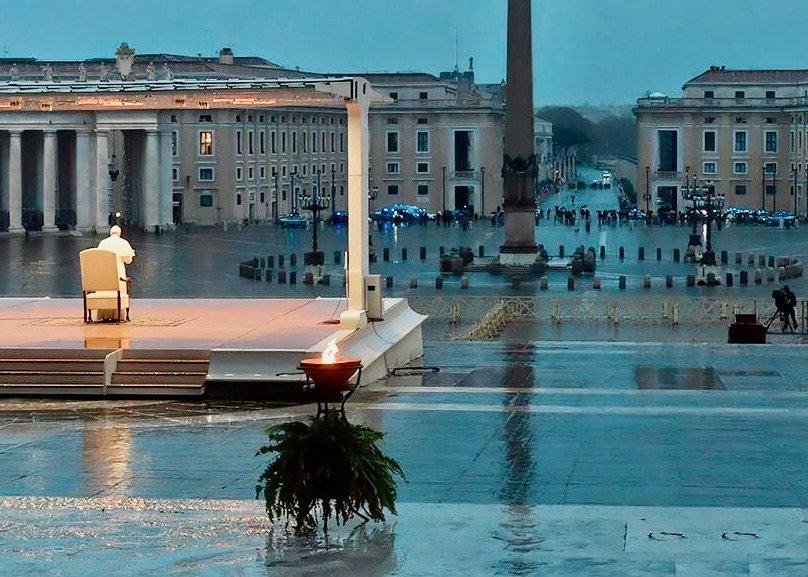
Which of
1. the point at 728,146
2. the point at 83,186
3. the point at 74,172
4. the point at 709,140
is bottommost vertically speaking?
the point at 83,186

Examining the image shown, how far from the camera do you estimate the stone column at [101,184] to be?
3413 inches

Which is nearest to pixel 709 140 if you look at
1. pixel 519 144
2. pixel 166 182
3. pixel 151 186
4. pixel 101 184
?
pixel 166 182

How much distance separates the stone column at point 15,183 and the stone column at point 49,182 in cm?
117

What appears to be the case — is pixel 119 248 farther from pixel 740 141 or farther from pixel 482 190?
pixel 482 190

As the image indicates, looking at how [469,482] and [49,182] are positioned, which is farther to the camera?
[49,182]

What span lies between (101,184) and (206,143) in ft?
65.3

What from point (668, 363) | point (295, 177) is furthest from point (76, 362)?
point (295, 177)

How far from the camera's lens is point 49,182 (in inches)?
3374

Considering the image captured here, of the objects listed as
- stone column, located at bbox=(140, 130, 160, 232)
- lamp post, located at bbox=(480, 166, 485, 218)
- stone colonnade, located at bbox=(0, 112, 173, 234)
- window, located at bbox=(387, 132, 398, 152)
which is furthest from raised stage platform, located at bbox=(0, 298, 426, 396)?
window, located at bbox=(387, 132, 398, 152)

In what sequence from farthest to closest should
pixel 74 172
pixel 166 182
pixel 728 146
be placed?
pixel 728 146
pixel 74 172
pixel 166 182

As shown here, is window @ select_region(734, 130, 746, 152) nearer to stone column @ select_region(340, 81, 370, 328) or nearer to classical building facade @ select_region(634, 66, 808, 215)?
classical building facade @ select_region(634, 66, 808, 215)

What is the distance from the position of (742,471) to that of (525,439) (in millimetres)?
2283

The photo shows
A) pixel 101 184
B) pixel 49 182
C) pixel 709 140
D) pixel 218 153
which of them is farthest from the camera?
pixel 709 140

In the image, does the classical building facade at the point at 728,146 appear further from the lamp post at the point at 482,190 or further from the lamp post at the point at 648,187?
the lamp post at the point at 482,190
